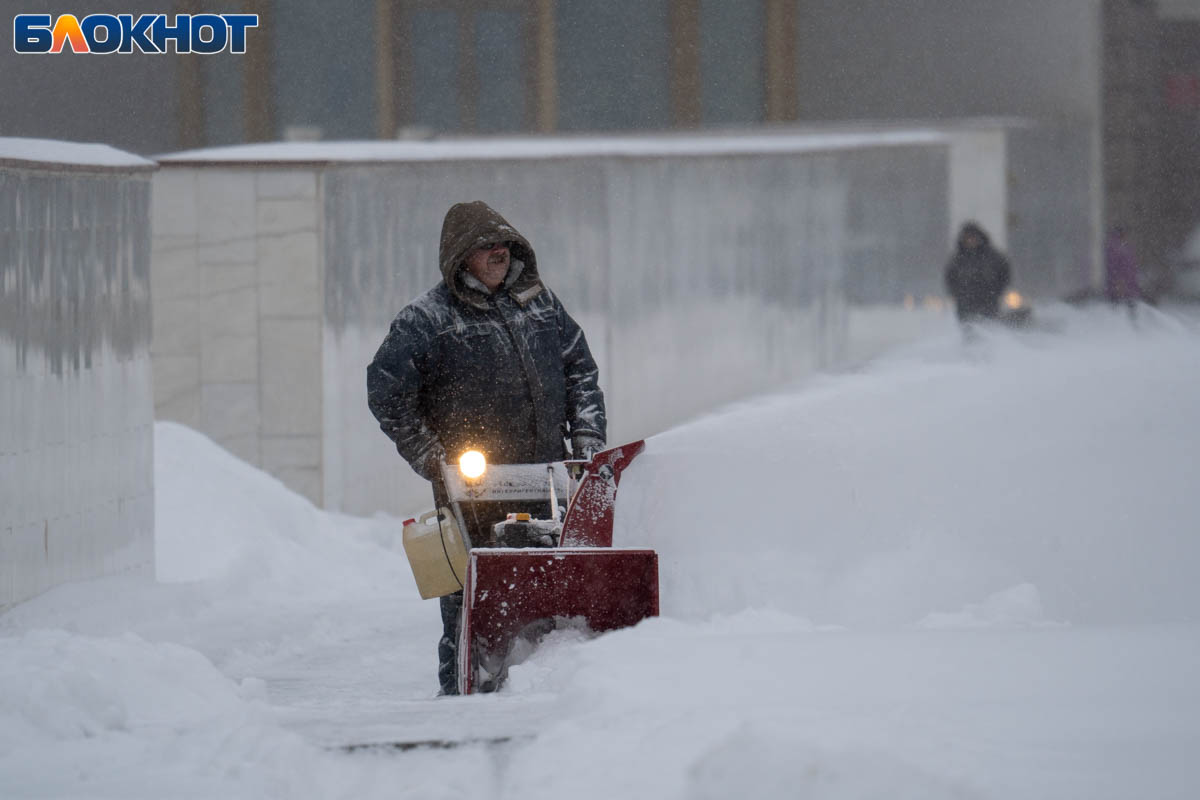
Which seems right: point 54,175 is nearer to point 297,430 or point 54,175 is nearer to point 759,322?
point 297,430

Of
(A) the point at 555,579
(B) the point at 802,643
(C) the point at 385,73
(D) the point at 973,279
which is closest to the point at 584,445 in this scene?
(A) the point at 555,579

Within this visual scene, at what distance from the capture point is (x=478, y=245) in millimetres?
5039

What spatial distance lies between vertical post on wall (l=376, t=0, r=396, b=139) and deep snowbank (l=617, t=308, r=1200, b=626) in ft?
33.8

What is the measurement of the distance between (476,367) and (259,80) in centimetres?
1081

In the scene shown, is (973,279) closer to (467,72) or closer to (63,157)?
(467,72)

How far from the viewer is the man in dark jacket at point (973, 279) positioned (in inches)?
558

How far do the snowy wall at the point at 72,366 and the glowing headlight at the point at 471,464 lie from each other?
1.93 metres

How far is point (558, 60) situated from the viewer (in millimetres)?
15445

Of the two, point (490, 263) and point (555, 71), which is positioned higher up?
point (555, 71)

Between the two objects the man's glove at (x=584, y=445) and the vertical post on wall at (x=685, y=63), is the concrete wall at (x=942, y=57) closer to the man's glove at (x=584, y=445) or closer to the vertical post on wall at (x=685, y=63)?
the vertical post on wall at (x=685, y=63)

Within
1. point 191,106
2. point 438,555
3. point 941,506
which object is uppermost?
point 191,106

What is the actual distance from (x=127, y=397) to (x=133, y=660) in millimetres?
2952

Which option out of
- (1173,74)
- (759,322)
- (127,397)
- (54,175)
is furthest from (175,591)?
(1173,74)

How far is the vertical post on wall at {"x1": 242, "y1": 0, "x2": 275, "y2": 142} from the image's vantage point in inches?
599
